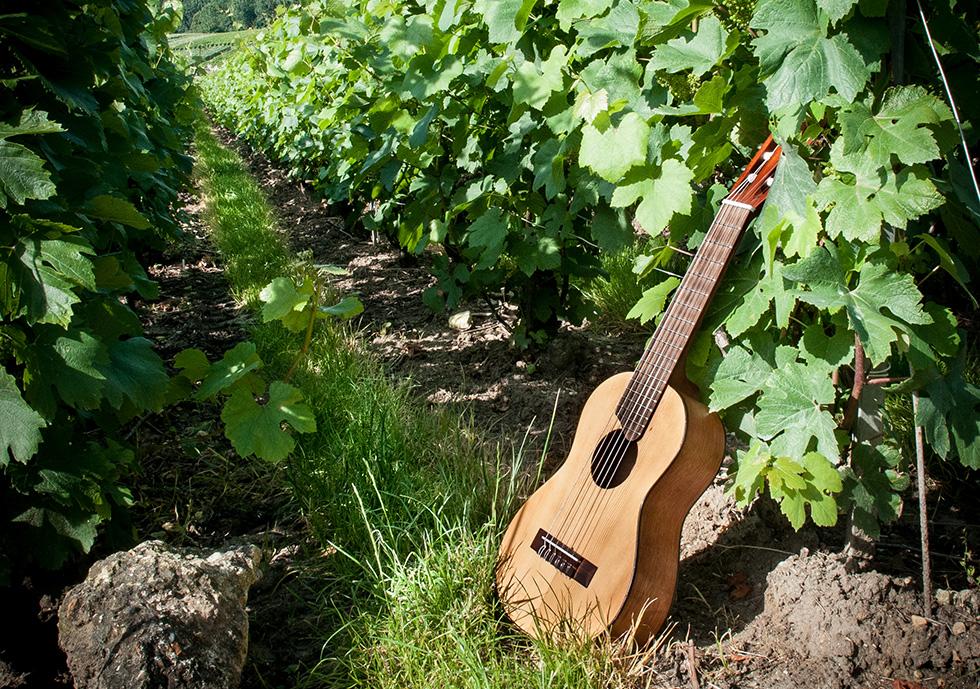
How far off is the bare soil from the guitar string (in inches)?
→ 16.4

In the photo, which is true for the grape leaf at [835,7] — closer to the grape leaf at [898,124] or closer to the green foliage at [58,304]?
the grape leaf at [898,124]

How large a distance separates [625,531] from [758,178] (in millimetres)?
967

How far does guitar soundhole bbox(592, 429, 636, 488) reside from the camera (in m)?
1.82

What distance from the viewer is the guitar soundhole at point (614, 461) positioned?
1.82 m

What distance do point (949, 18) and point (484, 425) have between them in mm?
2041

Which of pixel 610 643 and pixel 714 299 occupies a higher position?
pixel 714 299

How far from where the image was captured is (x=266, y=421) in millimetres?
1854

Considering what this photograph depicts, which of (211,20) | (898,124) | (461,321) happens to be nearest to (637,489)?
(898,124)

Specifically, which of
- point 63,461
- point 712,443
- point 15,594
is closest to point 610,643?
point 712,443

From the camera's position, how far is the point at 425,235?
10.1 feet

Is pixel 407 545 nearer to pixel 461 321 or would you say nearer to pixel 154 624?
pixel 154 624

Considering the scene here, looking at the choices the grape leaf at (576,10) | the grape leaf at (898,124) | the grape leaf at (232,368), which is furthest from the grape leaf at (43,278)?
the grape leaf at (898,124)

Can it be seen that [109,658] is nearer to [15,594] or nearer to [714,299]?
[15,594]

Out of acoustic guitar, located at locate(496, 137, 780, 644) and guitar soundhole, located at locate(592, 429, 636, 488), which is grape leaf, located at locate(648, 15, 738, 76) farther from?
guitar soundhole, located at locate(592, 429, 636, 488)
